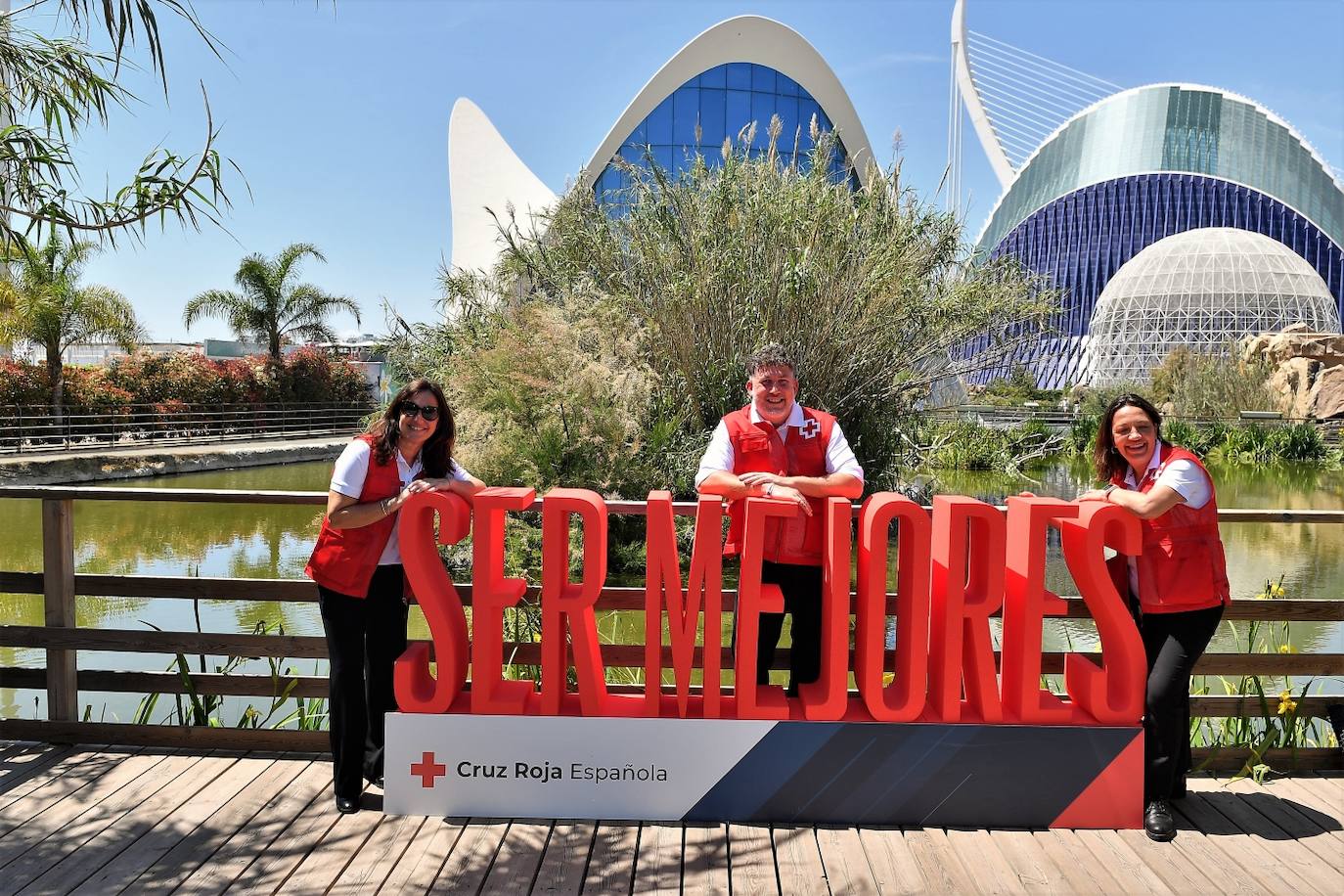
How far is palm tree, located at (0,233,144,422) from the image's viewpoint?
18266mm

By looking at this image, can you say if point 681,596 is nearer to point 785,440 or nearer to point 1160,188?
point 785,440

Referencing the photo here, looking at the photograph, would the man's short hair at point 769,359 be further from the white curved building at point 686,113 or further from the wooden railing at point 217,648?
the white curved building at point 686,113

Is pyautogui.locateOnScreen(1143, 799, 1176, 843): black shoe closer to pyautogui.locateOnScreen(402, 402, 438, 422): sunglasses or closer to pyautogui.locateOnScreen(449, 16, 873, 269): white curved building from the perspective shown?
pyautogui.locateOnScreen(402, 402, 438, 422): sunglasses

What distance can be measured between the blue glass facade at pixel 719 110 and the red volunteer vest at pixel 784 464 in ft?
91.4

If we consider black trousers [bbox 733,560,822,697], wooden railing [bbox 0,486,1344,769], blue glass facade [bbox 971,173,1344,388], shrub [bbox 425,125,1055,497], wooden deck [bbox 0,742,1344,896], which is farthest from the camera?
blue glass facade [bbox 971,173,1344,388]

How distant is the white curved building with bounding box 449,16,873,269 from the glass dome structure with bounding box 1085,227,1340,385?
77.3 ft

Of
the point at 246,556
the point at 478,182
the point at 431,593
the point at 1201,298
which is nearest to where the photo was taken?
the point at 431,593

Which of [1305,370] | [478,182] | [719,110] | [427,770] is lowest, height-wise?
[427,770]

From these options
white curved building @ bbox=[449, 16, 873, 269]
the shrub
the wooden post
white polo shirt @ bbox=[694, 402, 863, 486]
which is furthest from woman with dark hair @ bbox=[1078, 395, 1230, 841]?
white curved building @ bbox=[449, 16, 873, 269]

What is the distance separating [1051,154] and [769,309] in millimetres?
56965

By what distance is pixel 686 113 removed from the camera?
30.5 meters

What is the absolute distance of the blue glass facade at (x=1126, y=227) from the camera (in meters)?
51.9

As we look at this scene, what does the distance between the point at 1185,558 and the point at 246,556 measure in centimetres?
954

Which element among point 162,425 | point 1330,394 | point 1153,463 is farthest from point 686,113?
point 1153,463
